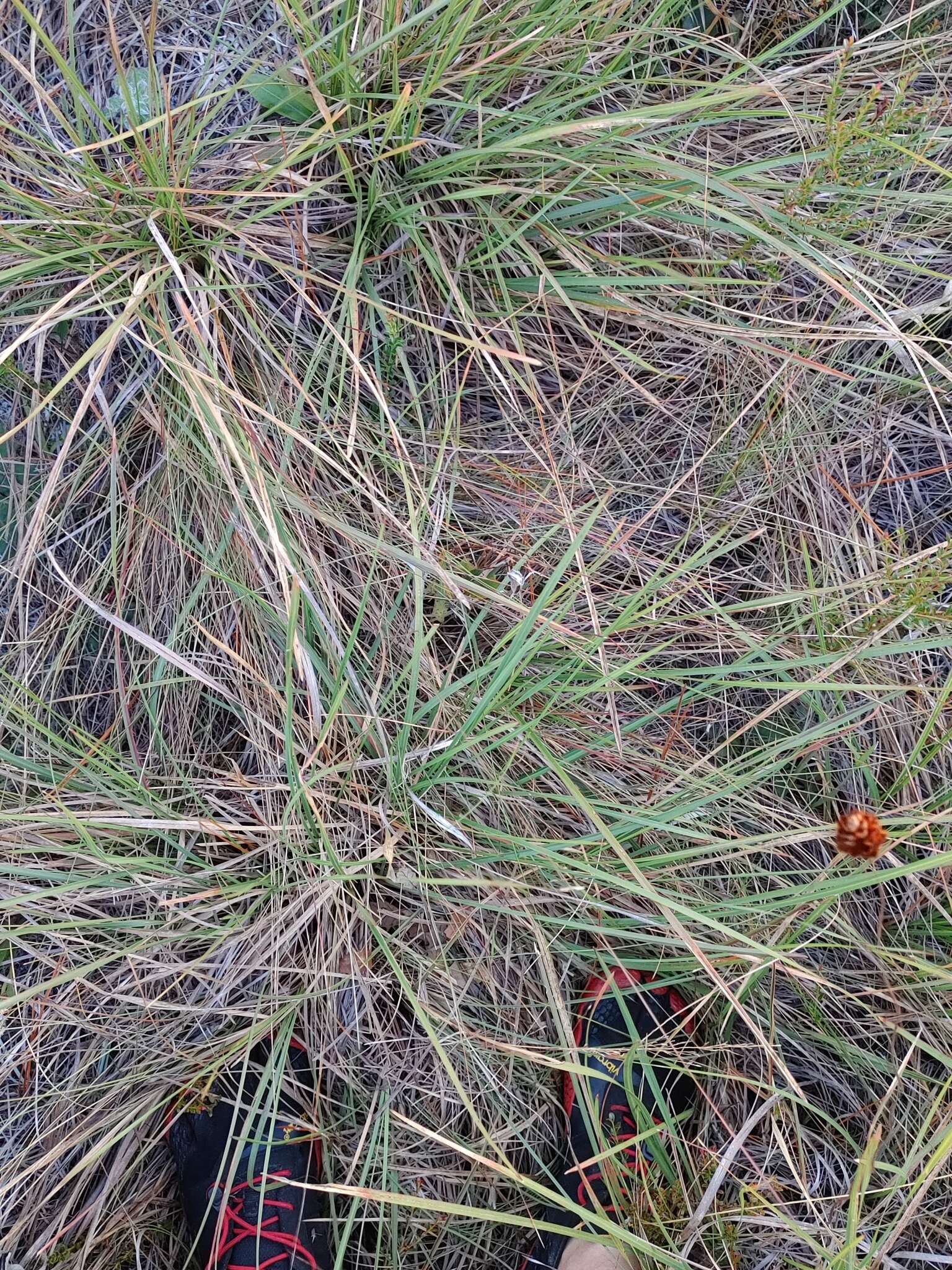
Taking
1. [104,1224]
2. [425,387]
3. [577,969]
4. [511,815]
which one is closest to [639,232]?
[425,387]

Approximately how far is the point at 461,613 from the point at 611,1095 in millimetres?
724

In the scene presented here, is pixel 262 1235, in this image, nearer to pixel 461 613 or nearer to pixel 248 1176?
pixel 248 1176

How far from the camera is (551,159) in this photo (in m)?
1.16

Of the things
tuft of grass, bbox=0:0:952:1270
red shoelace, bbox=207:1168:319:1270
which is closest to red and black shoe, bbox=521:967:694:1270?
tuft of grass, bbox=0:0:952:1270

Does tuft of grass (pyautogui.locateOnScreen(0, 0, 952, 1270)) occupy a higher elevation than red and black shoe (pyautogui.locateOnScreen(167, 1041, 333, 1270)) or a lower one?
higher

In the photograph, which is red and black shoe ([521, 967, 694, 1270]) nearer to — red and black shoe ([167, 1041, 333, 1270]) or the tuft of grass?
the tuft of grass

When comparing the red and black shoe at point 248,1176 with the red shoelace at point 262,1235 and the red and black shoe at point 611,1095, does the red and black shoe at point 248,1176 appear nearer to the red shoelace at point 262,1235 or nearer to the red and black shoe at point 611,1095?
the red shoelace at point 262,1235

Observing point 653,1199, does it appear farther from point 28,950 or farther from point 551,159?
point 551,159

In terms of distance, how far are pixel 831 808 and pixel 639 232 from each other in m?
0.83

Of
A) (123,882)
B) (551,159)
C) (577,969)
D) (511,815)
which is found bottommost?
(577,969)

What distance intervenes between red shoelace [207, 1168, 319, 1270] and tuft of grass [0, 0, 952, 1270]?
0.09 m

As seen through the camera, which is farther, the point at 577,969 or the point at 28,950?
the point at 577,969

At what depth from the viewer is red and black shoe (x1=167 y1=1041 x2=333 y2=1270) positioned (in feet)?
4.02

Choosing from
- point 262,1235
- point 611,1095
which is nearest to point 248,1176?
point 262,1235
